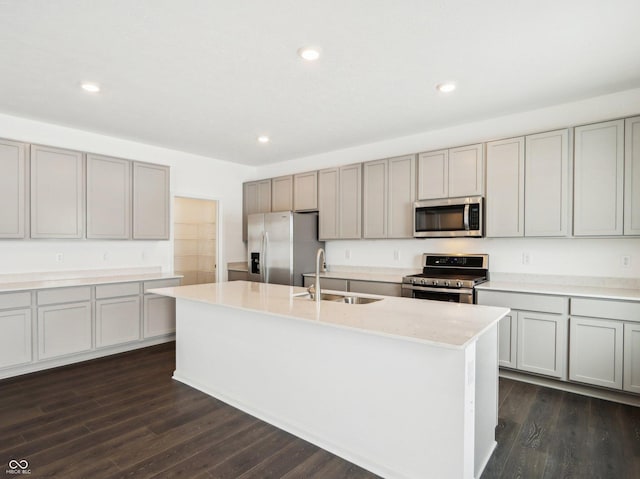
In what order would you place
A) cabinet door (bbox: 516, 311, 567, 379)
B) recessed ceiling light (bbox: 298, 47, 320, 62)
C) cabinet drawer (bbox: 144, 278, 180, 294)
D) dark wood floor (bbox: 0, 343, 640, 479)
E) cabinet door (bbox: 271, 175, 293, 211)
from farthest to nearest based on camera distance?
1. cabinet door (bbox: 271, 175, 293, 211)
2. cabinet drawer (bbox: 144, 278, 180, 294)
3. cabinet door (bbox: 516, 311, 567, 379)
4. recessed ceiling light (bbox: 298, 47, 320, 62)
5. dark wood floor (bbox: 0, 343, 640, 479)

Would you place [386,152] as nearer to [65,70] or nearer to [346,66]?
[346,66]

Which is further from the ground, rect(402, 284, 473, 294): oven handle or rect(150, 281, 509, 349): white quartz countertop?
rect(150, 281, 509, 349): white quartz countertop

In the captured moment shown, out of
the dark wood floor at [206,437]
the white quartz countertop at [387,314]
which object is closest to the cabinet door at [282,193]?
the white quartz countertop at [387,314]

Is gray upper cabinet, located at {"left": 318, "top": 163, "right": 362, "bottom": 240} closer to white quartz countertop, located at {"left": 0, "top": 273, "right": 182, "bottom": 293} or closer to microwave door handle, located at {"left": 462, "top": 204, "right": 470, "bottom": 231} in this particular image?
microwave door handle, located at {"left": 462, "top": 204, "right": 470, "bottom": 231}

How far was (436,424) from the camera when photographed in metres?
1.86

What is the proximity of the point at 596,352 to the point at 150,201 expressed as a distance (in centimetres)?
501

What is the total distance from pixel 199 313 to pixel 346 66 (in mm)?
2391

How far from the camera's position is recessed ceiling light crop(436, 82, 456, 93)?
301 centimetres

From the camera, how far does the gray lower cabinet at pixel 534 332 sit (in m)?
3.12

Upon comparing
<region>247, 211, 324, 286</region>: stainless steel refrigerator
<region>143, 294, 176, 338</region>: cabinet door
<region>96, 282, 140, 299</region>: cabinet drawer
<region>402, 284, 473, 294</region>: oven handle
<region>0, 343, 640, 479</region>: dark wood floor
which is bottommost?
<region>0, 343, 640, 479</region>: dark wood floor

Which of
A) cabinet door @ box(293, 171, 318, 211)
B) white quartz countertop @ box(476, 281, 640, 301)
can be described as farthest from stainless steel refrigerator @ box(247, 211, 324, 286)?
white quartz countertop @ box(476, 281, 640, 301)

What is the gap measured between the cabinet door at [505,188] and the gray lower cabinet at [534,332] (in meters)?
0.67

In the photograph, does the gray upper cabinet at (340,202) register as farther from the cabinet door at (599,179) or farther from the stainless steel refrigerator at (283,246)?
the cabinet door at (599,179)

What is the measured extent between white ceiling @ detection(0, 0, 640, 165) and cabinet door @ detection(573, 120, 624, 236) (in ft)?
1.39
